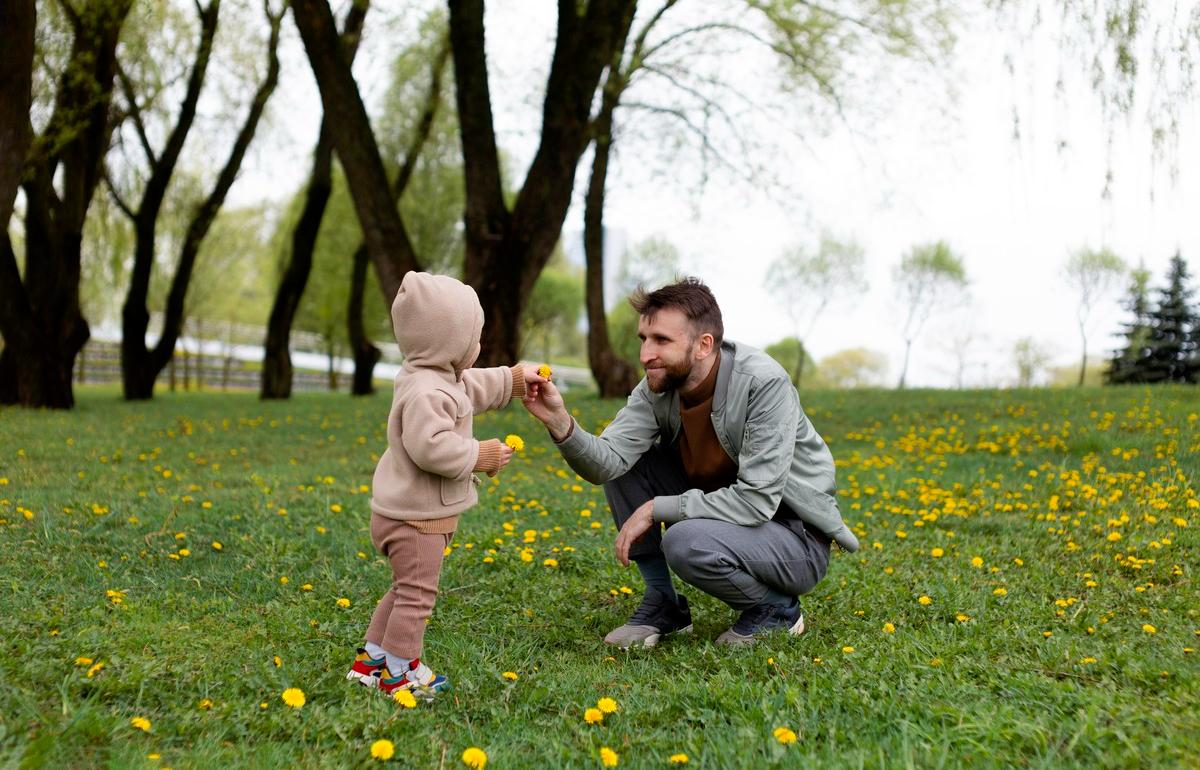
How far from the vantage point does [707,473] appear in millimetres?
3844

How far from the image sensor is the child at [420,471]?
2.96 m

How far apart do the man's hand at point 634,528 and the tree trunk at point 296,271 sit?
41.0ft

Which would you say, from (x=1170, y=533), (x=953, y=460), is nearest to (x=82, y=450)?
(x=953, y=460)

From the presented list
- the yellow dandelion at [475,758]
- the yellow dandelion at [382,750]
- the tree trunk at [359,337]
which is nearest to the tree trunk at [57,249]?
the tree trunk at [359,337]

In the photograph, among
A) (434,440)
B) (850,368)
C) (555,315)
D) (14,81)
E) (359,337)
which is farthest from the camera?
(850,368)

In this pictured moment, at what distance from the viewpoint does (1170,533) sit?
4.98 meters

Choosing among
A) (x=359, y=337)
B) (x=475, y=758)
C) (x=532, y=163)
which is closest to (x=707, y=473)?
(x=475, y=758)

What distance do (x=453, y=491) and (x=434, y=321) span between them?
22.3 inches

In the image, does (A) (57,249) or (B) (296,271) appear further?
(B) (296,271)

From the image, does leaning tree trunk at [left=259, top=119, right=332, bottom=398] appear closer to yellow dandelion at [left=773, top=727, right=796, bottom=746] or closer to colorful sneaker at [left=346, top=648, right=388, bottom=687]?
colorful sneaker at [left=346, top=648, right=388, bottom=687]

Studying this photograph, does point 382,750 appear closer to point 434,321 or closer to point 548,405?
point 434,321

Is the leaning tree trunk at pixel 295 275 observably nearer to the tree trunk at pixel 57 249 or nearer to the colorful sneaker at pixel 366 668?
the tree trunk at pixel 57 249

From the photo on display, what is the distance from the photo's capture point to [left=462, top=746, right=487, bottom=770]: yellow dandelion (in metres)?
2.47

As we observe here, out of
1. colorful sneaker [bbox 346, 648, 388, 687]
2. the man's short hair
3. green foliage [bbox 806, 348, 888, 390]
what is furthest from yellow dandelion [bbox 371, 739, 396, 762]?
green foliage [bbox 806, 348, 888, 390]
